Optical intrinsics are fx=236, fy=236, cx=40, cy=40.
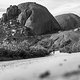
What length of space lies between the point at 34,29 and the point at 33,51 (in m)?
22.0

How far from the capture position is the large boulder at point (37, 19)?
4478 cm

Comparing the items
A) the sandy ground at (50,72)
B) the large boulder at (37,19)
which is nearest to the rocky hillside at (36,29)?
the large boulder at (37,19)

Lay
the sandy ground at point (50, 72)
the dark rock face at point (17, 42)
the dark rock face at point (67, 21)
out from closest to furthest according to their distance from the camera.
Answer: the sandy ground at point (50, 72), the dark rock face at point (17, 42), the dark rock face at point (67, 21)

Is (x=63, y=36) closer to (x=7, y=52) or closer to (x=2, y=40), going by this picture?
(x=2, y=40)

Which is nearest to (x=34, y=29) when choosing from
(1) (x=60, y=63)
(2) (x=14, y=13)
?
(2) (x=14, y=13)

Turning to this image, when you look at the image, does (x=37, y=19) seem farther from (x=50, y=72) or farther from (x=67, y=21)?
(x=50, y=72)

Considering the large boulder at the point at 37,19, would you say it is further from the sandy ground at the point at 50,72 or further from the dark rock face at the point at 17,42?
the sandy ground at the point at 50,72

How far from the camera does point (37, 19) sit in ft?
149

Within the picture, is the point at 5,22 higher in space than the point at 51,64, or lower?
lower

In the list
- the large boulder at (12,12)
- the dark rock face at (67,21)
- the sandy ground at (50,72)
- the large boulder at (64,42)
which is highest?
the sandy ground at (50,72)

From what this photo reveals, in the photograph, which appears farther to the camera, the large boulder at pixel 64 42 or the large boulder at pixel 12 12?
the large boulder at pixel 12 12

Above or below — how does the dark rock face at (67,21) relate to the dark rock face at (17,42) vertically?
below

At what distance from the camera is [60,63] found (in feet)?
7.68

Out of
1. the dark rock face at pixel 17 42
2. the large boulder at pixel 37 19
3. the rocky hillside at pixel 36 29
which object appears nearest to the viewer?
the dark rock face at pixel 17 42
